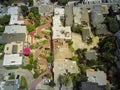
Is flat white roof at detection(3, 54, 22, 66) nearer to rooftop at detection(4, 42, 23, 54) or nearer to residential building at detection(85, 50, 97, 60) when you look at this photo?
rooftop at detection(4, 42, 23, 54)

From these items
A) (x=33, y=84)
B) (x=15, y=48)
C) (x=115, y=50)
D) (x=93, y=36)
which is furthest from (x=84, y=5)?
(x=33, y=84)

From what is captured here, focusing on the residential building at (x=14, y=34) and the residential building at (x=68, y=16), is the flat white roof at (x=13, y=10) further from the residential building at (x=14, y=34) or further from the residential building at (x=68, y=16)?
the residential building at (x=68, y=16)

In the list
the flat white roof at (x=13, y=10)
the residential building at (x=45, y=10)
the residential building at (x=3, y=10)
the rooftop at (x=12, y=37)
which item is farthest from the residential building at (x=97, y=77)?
the residential building at (x=3, y=10)

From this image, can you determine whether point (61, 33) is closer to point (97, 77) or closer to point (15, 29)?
point (15, 29)

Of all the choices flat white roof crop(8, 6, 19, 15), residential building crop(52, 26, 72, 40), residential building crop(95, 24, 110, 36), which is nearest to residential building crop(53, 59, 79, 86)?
residential building crop(52, 26, 72, 40)

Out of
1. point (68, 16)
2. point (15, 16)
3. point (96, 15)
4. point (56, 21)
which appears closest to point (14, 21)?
point (15, 16)
